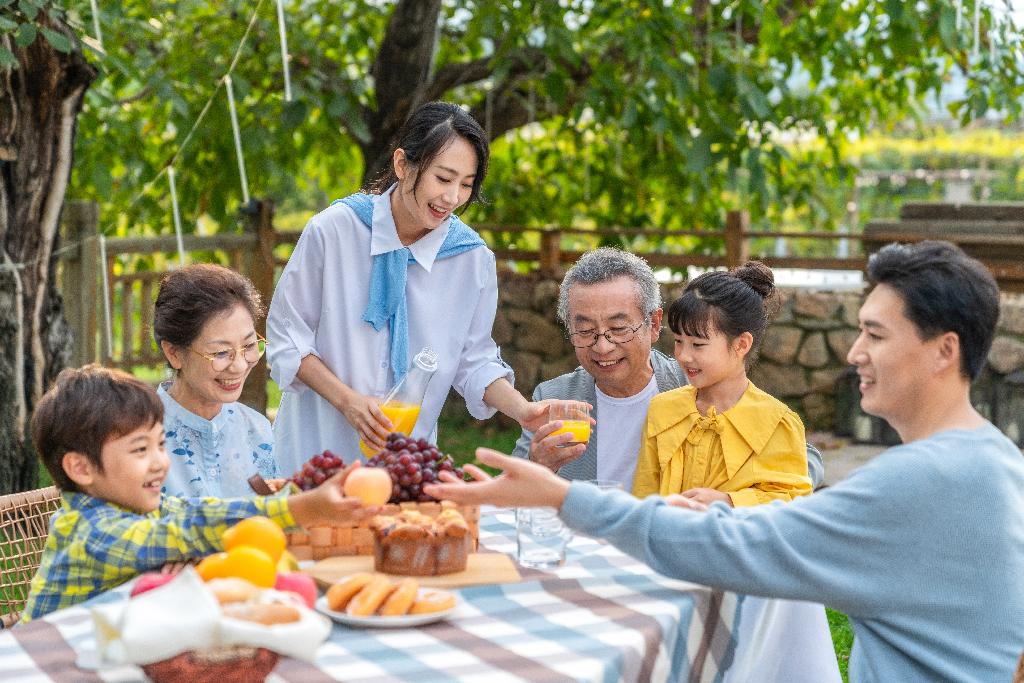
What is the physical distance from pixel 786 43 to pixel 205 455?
506 centimetres

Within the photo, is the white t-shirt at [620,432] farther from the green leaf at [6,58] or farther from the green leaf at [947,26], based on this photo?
the green leaf at [947,26]

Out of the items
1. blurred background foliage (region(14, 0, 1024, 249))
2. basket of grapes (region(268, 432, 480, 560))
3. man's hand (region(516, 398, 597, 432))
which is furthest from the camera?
blurred background foliage (region(14, 0, 1024, 249))

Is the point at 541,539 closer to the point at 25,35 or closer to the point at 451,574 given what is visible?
the point at 451,574

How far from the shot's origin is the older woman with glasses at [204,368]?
9.27ft

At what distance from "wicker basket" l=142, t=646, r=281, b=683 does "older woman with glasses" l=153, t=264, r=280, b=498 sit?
1245 millimetres

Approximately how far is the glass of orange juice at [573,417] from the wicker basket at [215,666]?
52.3 inches

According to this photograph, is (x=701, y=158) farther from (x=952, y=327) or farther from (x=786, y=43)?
(x=952, y=327)

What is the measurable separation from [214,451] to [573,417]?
816 millimetres

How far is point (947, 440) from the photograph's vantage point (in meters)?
2.04

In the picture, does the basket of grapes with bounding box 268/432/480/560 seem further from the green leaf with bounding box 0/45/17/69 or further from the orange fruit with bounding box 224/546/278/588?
the green leaf with bounding box 0/45/17/69

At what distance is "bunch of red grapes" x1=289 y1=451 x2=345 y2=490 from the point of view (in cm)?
228

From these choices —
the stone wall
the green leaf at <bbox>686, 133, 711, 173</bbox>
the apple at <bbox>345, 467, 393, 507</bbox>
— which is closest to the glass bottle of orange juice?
the apple at <bbox>345, 467, 393, 507</bbox>

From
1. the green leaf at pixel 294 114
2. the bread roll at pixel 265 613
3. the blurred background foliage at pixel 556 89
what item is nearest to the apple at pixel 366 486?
the bread roll at pixel 265 613

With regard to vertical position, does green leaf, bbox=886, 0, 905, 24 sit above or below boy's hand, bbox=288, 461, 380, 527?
above
